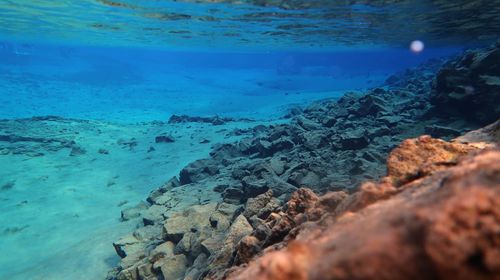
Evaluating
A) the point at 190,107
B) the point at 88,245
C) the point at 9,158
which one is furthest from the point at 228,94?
the point at 88,245

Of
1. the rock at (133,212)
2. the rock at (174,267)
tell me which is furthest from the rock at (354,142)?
the rock at (133,212)

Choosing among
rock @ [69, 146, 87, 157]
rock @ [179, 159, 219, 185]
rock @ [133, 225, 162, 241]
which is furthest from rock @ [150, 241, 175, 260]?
rock @ [69, 146, 87, 157]

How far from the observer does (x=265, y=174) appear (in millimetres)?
9109

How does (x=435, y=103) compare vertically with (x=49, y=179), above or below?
above

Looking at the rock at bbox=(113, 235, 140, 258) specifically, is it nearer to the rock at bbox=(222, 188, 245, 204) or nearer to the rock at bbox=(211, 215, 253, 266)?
the rock at bbox=(222, 188, 245, 204)

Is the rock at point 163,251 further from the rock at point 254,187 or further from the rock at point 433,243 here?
the rock at point 433,243

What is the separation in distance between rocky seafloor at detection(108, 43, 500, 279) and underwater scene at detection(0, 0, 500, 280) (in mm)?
11

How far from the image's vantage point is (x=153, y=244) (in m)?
8.08

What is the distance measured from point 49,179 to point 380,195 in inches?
620

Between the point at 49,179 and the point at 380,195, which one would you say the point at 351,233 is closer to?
the point at 380,195

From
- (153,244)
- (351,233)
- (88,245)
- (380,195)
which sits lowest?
(88,245)

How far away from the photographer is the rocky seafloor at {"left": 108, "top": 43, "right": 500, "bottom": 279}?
1254 millimetres

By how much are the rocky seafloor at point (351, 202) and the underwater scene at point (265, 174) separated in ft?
0.04

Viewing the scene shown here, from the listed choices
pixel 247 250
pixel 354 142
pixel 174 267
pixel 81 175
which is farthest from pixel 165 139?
pixel 247 250
